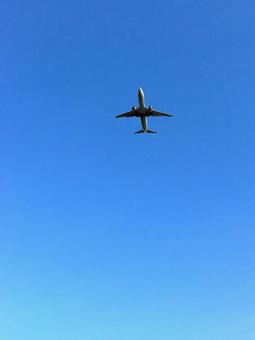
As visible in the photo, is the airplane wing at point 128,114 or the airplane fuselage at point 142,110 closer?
the airplane fuselage at point 142,110

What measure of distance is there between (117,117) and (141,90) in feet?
30.7

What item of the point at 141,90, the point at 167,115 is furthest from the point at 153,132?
the point at 141,90

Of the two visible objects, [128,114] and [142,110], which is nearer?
[142,110]

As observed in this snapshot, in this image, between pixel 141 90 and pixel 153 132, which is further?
pixel 153 132

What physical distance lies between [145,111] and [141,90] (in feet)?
19.0

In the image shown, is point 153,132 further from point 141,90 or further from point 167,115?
point 141,90

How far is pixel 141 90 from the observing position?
461 feet

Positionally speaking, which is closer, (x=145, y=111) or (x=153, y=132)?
(x=145, y=111)

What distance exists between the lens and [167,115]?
149 metres

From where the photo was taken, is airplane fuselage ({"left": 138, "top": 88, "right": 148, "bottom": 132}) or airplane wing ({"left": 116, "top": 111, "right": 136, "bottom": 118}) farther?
airplane wing ({"left": 116, "top": 111, "right": 136, "bottom": 118})

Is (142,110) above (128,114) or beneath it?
above

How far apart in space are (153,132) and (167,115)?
924 centimetres

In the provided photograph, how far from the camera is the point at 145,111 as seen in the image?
144m

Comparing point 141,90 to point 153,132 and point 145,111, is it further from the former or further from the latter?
point 153,132
